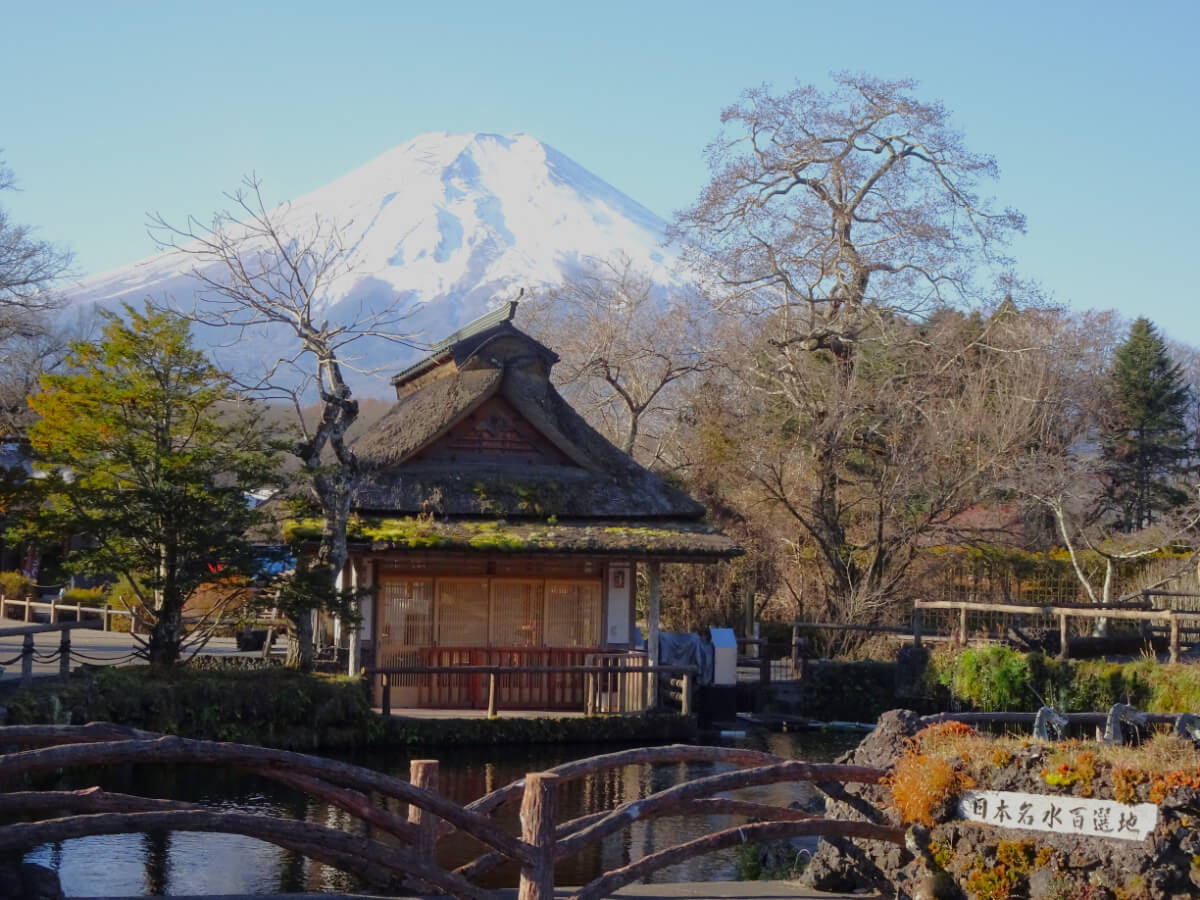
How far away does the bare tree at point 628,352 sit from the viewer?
37.7 meters

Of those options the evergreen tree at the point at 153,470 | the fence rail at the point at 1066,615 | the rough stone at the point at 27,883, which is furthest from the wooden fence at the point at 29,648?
the fence rail at the point at 1066,615

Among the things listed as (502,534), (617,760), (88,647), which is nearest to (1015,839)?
(617,760)

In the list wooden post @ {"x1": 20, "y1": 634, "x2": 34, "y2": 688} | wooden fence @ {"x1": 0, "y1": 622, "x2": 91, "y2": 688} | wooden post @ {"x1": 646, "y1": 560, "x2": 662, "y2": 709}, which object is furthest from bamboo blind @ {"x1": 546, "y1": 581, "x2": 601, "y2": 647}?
wooden post @ {"x1": 20, "y1": 634, "x2": 34, "y2": 688}

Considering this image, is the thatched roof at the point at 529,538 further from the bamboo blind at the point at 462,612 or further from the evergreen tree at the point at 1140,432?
the evergreen tree at the point at 1140,432

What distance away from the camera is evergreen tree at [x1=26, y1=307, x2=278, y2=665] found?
19.5 metres

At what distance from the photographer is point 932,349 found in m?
35.4

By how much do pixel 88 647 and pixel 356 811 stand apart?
22129mm

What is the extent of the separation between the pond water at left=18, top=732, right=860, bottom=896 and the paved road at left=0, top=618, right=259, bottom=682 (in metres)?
4.54

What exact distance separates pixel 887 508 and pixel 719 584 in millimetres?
4509

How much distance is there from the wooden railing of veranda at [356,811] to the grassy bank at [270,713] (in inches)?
414

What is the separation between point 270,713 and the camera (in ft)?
64.8

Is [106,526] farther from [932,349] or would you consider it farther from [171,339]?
[932,349]

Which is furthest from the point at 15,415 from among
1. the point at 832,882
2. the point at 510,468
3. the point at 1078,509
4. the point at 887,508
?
the point at 832,882

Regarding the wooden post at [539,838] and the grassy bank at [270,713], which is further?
the grassy bank at [270,713]
